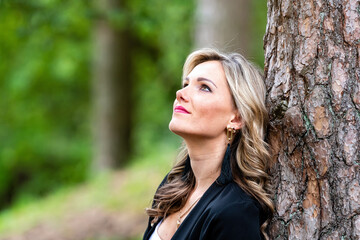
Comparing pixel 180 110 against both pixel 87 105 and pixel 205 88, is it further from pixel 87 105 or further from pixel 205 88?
pixel 87 105

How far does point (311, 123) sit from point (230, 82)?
52 cm

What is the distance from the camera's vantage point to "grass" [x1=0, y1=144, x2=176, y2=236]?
26.1 feet

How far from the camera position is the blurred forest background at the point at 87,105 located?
791 centimetres

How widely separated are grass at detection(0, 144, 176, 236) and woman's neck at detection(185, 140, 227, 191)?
4.82m

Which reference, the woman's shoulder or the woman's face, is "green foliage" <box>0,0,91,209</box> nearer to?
the woman's face

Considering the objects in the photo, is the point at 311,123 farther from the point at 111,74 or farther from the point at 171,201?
the point at 111,74

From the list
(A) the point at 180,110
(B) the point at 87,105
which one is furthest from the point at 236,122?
(B) the point at 87,105

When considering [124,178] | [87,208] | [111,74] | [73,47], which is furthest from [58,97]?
[87,208]

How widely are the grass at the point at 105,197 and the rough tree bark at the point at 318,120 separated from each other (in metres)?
5.27

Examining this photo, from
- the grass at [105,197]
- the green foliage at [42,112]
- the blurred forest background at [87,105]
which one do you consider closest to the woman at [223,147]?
the blurred forest background at [87,105]

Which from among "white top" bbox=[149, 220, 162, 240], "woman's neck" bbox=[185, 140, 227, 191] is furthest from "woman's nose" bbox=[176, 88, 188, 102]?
"white top" bbox=[149, 220, 162, 240]

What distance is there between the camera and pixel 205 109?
2557 millimetres

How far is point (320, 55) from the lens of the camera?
7.48 feet

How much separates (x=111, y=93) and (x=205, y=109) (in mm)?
8303
